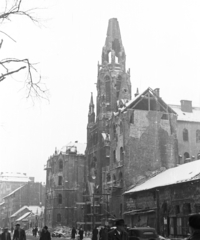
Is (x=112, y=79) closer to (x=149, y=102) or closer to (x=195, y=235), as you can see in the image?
(x=149, y=102)

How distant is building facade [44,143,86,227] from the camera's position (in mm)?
68938

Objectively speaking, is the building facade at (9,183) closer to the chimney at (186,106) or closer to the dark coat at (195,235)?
the chimney at (186,106)

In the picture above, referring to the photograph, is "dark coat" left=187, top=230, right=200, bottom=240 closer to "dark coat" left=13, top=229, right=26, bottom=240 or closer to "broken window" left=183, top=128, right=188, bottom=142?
"dark coat" left=13, top=229, right=26, bottom=240

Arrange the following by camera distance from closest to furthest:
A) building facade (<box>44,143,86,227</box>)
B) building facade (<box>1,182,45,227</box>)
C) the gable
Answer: the gable → building facade (<box>44,143,86,227</box>) → building facade (<box>1,182,45,227</box>)

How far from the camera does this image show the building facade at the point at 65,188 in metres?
68.9

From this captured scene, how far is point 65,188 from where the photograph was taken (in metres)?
70.6

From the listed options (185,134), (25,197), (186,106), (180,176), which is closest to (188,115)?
(186,106)

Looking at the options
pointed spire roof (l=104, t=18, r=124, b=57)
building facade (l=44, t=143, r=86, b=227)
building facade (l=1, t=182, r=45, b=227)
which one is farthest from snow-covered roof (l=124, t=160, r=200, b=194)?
building facade (l=1, t=182, r=45, b=227)

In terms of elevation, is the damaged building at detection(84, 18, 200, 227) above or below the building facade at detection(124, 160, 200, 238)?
above

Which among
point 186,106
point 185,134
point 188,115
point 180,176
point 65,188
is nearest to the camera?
point 180,176

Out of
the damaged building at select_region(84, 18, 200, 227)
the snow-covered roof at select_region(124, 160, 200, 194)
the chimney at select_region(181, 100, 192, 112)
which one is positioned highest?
the chimney at select_region(181, 100, 192, 112)

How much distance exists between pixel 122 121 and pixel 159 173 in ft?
24.5

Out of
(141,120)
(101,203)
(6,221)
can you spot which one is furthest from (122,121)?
(6,221)

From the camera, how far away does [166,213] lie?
33844 millimetres
